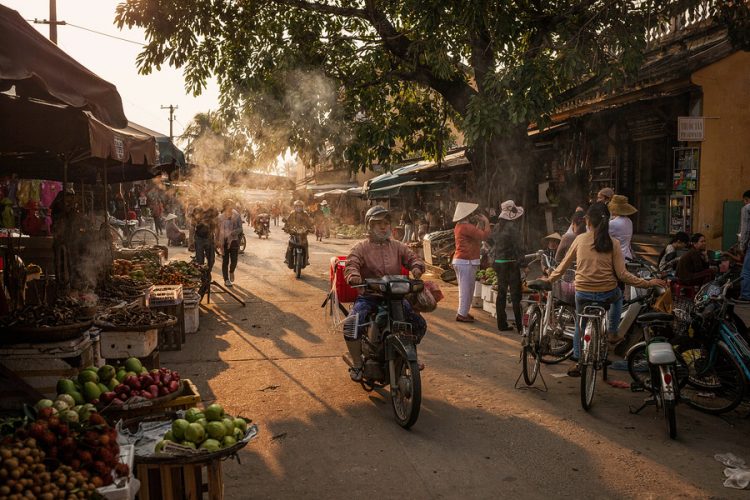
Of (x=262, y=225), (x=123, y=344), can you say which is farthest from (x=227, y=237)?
(x=262, y=225)

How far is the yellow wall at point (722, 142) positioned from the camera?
12.6 m

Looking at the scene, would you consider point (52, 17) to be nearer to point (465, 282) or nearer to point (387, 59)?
point (387, 59)

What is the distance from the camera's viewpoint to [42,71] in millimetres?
4344

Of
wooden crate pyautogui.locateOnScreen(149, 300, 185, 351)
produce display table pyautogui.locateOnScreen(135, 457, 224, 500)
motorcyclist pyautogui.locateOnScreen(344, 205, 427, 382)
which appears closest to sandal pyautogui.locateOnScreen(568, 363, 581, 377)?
motorcyclist pyautogui.locateOnScreen(344, 205, 427, 382)

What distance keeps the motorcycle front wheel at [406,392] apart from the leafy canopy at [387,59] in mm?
6296

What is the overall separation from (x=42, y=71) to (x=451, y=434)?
13.7 ft

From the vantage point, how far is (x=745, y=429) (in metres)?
5.72

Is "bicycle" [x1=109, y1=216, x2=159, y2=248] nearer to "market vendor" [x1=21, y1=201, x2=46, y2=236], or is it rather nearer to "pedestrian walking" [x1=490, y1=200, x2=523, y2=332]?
"market vendor" [x1=21, y1=201, x2=46, y2=236]

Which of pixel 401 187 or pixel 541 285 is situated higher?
pixel 401 187

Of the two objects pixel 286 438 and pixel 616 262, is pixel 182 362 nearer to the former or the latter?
pixel 286 438

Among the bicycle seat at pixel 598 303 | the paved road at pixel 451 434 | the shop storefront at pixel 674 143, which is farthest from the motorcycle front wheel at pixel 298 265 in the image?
the bicycle seat at pixel 598 303

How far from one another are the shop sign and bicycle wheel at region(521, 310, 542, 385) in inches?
274

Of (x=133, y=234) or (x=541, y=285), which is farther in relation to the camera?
(x=133, y=234)

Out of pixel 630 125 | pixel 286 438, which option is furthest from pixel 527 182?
pixel 286 438
